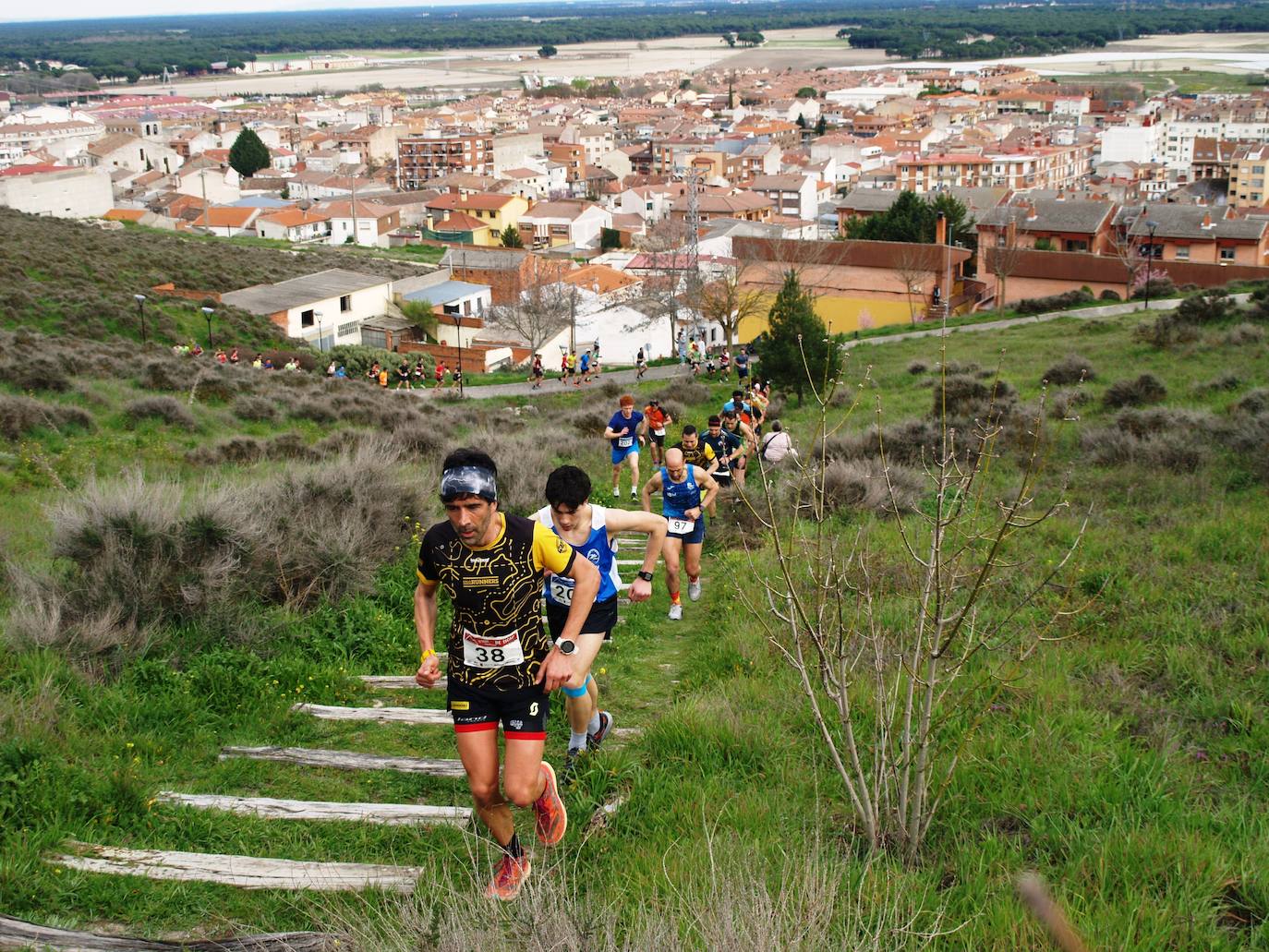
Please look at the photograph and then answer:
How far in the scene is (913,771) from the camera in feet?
14.8

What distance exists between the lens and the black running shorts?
412 cm

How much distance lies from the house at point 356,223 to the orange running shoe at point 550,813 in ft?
248

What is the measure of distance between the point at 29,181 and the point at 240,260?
30.7m

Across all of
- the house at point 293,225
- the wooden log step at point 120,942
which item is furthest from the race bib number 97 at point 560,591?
the house at point 293,225

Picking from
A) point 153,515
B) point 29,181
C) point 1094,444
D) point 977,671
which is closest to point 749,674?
point 977,671

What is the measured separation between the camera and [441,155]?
11025cm

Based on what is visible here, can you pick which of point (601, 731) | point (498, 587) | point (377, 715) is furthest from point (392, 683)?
point (498, 587)

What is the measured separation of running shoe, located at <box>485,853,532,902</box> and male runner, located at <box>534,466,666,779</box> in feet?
3.13

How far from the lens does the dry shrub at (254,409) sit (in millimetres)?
17250

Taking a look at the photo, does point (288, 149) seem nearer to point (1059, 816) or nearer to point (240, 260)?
point (240, 260)

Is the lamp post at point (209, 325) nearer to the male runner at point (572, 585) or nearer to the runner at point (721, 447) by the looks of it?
the runner at point (721, 447)

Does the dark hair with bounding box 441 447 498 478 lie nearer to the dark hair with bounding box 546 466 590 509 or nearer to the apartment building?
the dark hair with bounding box 546 466 590 509

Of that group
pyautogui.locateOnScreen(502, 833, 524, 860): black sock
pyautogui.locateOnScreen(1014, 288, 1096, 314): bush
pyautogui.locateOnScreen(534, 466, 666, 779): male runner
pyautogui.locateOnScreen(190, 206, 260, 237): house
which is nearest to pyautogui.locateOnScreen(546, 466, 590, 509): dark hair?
pyautogui.locateOnScreen(534, 466, 666, 779): male runner

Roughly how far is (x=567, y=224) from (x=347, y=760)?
76590 mm
